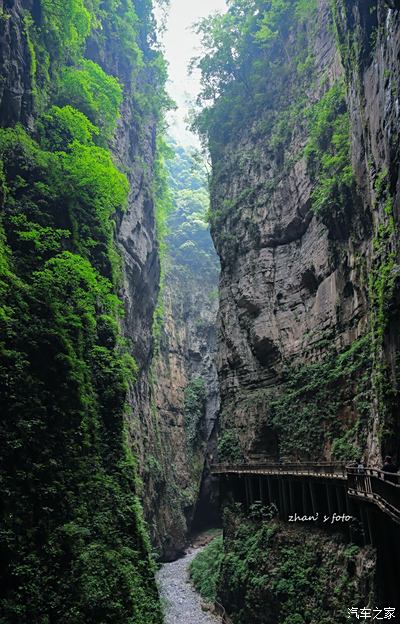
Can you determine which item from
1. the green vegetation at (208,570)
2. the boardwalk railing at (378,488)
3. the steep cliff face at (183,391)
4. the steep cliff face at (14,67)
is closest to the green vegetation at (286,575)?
the green vegetation at (208,570)

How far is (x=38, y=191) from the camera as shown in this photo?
14398 millimetres

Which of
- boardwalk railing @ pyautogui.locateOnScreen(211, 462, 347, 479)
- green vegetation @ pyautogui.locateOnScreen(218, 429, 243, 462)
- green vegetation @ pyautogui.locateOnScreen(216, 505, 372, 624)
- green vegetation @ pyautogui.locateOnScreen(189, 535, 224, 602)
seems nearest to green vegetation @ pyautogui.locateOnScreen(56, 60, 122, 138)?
green vegetation @ pyautogui.locateOnScreen(218, 429, 243, 462)

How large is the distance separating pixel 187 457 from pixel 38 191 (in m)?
23.6

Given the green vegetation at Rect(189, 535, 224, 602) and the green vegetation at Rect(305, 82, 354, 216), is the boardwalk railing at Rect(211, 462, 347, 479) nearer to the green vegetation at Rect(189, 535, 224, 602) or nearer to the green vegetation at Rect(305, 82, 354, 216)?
the green vegetation at Rect(189, 535, 224, 602)

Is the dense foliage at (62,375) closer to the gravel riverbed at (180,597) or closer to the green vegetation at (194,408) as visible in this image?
the gravel riverbed at (180,597)

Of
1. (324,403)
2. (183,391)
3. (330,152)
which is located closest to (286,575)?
(324,403)

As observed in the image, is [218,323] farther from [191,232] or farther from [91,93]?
[191,232]

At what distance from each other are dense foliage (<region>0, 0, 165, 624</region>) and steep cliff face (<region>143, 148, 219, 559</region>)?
11489 mm

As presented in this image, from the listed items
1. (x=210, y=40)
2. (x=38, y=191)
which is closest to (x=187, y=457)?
(x=38, y=191)

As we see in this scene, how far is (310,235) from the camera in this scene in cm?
2109

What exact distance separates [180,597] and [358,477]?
48.6 ft

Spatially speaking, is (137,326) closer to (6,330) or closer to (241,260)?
(241,260)

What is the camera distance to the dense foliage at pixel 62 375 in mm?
8953

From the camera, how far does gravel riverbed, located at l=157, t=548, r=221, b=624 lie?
Result: 18.3 m
